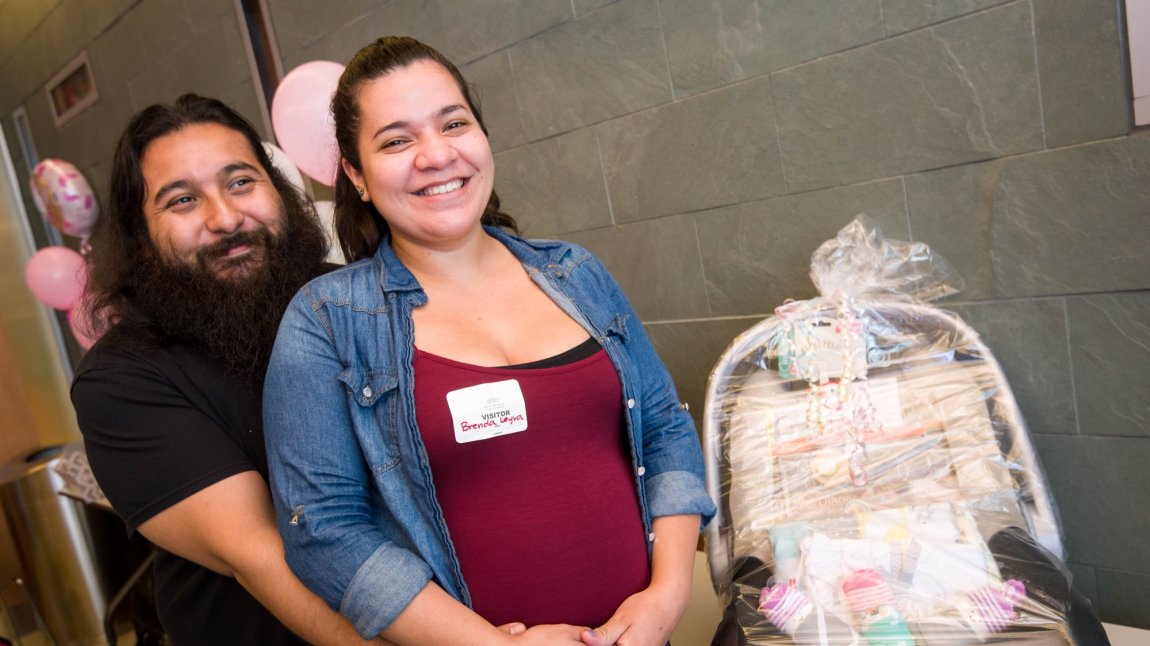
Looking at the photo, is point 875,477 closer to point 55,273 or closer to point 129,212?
point 129,212

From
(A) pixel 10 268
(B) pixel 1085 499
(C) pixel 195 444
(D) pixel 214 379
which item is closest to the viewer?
(C) pixel 195 444

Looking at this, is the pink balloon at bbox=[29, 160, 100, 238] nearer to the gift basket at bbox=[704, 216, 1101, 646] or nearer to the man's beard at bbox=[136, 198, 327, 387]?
the man's beard at bbox=[136, 198, 327, 387]

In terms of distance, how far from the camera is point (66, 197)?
3.85 metres

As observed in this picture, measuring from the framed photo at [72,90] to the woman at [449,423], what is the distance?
4.64m

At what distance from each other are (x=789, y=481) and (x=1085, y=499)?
0.81 meters

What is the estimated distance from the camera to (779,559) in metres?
1.39

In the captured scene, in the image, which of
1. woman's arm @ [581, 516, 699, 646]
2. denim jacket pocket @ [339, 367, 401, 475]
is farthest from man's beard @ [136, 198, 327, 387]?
woman's arm @ [581, 516, 699, 646]

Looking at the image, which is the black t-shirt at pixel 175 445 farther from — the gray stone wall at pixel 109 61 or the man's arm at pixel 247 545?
the gray stone wall at pixel 109 61

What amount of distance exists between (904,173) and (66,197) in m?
3.97

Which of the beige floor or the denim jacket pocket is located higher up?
the denim jacket pocket

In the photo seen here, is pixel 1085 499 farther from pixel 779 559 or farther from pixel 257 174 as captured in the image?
pixel 257 174

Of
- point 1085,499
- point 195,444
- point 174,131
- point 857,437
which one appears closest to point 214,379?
point 195,444

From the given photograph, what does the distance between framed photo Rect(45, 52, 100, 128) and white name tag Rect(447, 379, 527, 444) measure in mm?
4930

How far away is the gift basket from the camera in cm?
123
